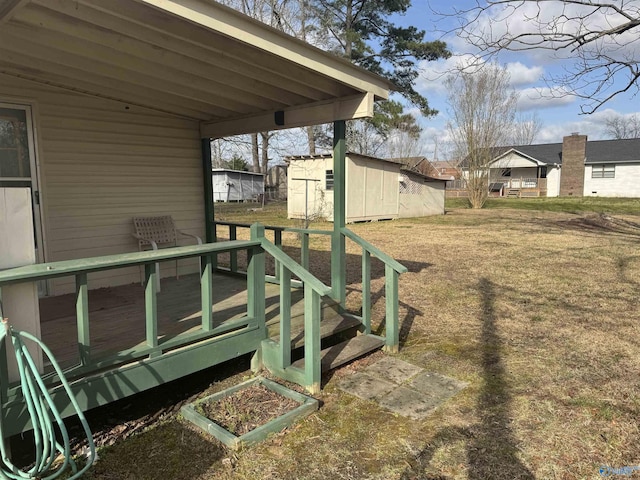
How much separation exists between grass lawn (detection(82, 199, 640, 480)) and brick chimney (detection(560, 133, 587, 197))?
95.6 feet

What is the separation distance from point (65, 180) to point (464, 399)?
156 inches

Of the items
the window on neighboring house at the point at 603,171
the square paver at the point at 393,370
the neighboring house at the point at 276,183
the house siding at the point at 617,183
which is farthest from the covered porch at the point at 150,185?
the window on neighboring house at the point at 603,171

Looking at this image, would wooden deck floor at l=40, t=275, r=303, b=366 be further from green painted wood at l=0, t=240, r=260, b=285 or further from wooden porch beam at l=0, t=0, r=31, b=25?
wooden porch beam at l=0, t=0, r=31, b=25

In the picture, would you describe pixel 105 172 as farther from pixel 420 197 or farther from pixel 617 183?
pixel 617 183

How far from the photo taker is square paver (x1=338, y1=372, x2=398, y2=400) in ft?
10.0

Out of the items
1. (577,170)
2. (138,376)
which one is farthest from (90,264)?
(577,170)

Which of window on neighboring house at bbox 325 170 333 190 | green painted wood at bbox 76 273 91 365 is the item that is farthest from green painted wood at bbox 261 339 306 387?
window on neighboring house at bbox 325 170 333 190

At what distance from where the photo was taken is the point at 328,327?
147 inches

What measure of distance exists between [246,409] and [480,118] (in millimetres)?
20812

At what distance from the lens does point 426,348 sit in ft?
13.0

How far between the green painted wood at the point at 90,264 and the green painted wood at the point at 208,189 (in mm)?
2602

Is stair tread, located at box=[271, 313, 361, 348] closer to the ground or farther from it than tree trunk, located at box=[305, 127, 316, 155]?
closer to the ground

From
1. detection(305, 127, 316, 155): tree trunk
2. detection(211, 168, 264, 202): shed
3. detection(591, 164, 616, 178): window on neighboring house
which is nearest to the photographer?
detection(305, 127, 316, 155): tree trunk

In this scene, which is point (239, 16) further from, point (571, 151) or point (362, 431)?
point (571, 151)
